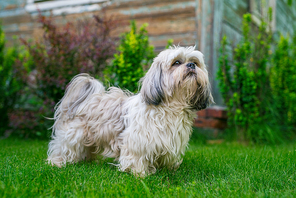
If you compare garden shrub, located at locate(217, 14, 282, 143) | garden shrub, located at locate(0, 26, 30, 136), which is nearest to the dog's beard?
garden shrub, located at locate(217, 14, 282, 143)

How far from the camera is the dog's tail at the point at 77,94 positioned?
10.4ft

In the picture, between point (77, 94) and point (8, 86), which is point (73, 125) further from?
point (8, 86)

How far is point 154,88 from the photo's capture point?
2.56m

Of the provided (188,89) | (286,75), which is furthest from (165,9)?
(188,89)

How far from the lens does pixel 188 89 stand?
2568 millimetres

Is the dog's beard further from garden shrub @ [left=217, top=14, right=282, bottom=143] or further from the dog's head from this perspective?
garden shrub @ [left=217, top=14, right=282, bottom=143]

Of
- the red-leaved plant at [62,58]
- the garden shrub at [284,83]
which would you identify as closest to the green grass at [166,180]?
the red-leaved plant at [62,58]

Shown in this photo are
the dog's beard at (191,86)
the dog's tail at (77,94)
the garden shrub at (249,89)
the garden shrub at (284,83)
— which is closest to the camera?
the dog's beard at (191,86)

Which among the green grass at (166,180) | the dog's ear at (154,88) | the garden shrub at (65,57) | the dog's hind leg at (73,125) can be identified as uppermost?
the garden shrub at (65,57)

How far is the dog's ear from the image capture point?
2556 mm

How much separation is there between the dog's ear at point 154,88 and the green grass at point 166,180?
2.38 feet

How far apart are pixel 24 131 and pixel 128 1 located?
366cm

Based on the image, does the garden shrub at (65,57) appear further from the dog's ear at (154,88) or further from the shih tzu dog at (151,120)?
the dog's ear at (154,88)

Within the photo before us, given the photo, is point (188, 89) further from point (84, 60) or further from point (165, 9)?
point (165, 9)
